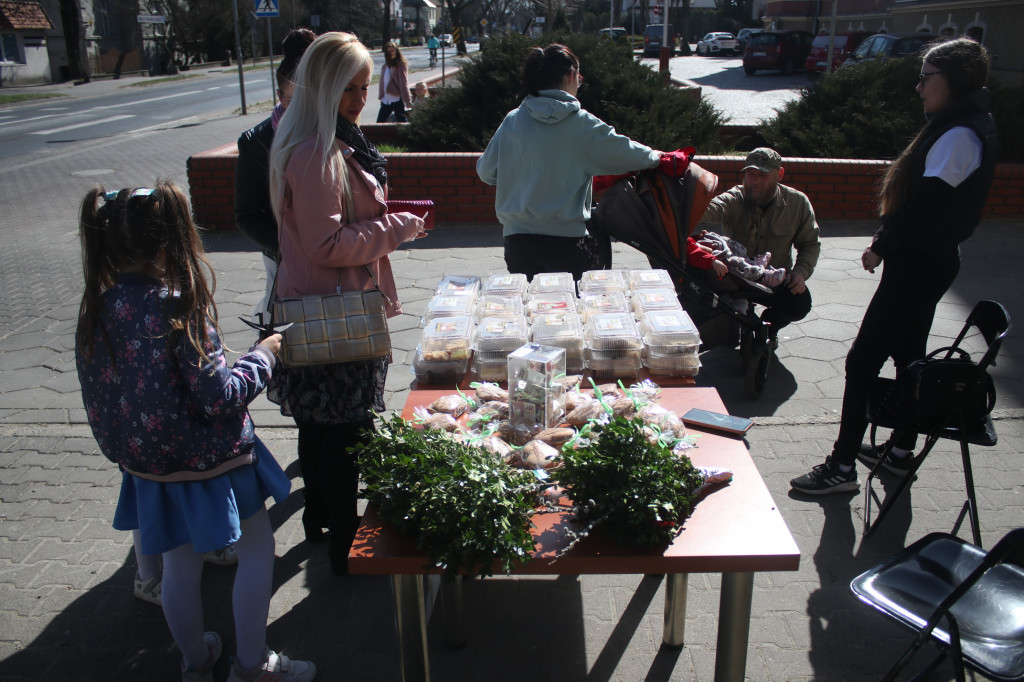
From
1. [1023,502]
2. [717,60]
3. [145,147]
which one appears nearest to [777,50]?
[717,60]

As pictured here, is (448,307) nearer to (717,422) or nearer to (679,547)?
(717,422)

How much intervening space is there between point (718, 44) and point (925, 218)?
47310 mm

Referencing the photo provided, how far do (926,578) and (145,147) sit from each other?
1648 cm

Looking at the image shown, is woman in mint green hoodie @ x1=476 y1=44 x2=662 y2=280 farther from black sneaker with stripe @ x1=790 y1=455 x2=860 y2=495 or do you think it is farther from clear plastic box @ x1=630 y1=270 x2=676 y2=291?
black sneaker with stripe @ x1=790 y1=455 x2=860 y2=495

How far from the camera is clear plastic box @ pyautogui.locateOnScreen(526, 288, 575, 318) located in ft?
10.4

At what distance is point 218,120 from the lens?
2022 centimetres

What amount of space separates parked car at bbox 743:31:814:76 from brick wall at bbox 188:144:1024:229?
2586 cm

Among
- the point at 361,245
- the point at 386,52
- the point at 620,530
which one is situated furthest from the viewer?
the point at 386,52

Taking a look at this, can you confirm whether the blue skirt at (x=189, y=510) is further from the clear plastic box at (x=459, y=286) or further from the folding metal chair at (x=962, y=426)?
the folding metal chair at (x=962, y=426)

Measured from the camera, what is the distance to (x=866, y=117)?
30.1 ft

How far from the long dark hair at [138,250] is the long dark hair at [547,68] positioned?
2.14 m

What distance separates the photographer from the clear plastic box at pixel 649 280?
3480mm

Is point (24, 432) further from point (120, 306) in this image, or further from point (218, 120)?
point (218, 120)

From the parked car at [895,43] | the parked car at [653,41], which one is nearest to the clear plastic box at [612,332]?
the parked car at [895,43]
